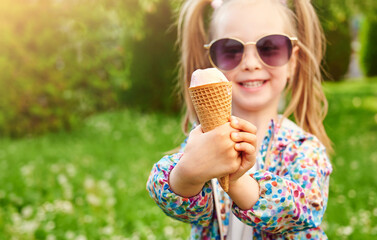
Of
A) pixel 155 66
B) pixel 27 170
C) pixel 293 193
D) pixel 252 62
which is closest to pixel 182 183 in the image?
pixel 293 193

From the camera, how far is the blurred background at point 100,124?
4414 mm

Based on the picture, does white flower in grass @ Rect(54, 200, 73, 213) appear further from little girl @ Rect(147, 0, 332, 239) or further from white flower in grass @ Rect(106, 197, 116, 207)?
little girl @ Rect(147, 0, 332, 239)

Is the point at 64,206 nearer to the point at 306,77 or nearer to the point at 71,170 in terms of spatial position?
the point at 71,170

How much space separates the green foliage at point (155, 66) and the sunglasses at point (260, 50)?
9.57 m

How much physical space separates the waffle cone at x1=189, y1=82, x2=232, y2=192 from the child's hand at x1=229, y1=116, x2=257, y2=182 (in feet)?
0.15

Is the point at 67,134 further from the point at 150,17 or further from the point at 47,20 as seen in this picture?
the point at 150,17

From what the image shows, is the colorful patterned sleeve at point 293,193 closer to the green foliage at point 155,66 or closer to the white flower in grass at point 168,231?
the white flower in grass at point 168,231

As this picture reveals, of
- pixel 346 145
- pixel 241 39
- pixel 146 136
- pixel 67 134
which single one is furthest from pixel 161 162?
pixel 67 134

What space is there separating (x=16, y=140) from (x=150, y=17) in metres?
4.73

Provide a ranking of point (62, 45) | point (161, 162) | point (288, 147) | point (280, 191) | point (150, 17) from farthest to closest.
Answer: point (150, 17), point (62, 45), point (288, 147), point (161, 162), point (280, 191)

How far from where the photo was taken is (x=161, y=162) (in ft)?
5.73

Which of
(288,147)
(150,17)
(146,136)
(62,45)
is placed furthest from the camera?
(150,17)

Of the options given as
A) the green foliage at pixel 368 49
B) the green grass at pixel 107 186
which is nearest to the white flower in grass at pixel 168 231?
the green grass at pixel 107 186

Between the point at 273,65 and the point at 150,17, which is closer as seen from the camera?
the point at 273,65
